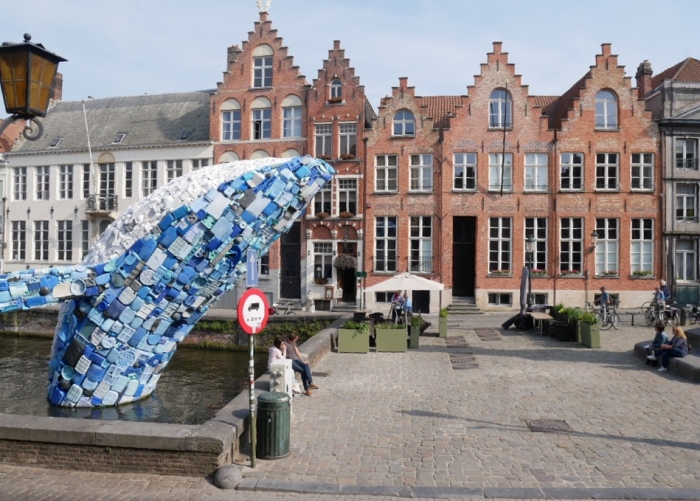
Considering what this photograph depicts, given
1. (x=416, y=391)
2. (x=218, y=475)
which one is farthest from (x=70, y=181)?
(x=218, y=475)

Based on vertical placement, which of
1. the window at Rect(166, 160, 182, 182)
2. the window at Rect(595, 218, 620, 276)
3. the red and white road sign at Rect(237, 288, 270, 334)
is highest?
the window at Rect(166, 160, 182, 182)

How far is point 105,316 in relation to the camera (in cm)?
1064

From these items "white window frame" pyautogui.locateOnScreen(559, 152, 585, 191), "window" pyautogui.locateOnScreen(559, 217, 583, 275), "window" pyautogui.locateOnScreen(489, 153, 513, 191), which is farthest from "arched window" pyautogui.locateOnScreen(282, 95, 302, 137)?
"window" pyautogui.locateOnScreen(559, 217, 583, 275)

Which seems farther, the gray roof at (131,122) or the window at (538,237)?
the gray roof at (131,122)

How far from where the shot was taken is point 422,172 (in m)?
29.9

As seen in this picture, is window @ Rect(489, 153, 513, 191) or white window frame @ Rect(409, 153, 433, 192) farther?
white window frame @ Rect(409, 153, 433, 192)

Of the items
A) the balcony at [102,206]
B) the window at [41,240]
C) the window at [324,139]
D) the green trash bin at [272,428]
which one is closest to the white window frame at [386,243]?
the window at [324,139]

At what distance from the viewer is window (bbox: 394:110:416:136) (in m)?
30.1

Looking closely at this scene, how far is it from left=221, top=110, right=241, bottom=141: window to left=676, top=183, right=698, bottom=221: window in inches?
867

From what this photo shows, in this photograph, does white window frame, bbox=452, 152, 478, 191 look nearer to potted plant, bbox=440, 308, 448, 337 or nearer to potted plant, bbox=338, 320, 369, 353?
potted plant, bbox=440, 308, 448, 337

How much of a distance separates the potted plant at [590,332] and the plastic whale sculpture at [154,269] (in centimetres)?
1006

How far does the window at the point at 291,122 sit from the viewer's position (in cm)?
3133

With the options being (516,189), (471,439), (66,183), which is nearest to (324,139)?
(516,189)

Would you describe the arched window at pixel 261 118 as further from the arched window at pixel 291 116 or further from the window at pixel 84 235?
the window at pixel 84 235
